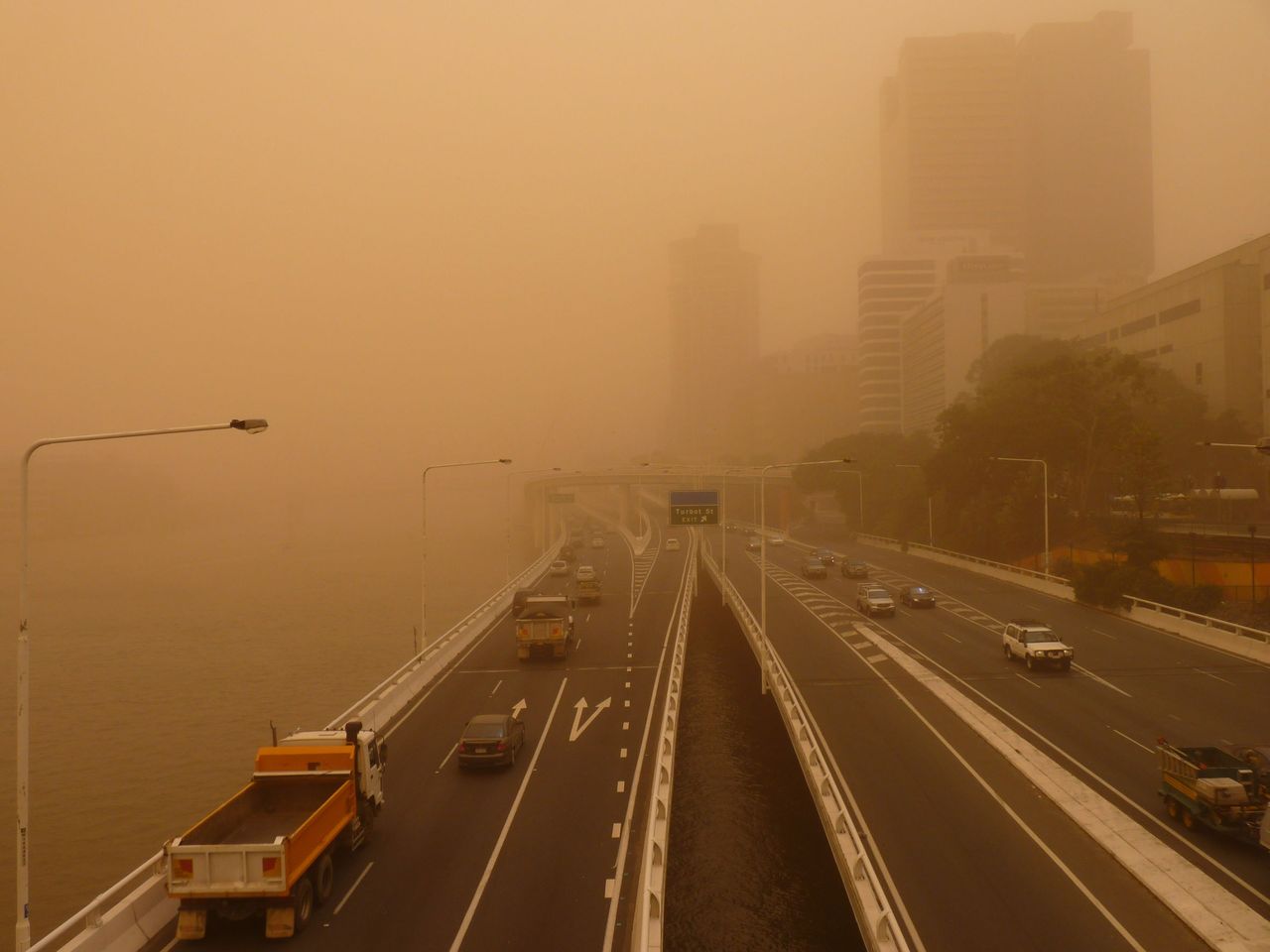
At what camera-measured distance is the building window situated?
361ft

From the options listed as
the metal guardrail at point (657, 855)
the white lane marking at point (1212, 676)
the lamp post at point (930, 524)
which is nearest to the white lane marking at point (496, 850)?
the metal guardrail at point (657, 855)

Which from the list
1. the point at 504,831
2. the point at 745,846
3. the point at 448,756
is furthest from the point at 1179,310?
the point at 504,831

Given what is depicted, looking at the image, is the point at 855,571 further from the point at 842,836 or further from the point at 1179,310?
the point at 1179,310

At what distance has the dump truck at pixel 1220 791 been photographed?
73.2 ft

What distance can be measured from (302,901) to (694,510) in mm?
47788

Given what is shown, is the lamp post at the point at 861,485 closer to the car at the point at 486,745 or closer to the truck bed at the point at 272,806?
the car at the point at 486,745

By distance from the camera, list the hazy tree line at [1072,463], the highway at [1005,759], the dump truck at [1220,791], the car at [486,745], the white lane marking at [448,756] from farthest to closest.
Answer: the hazy tree line at [1072,463], the white lane marking at [448,756], the car at [486,745], the dump truck at [1220,791], the highway at [1005,759]

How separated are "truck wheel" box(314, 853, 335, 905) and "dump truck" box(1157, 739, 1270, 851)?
19.8 meters

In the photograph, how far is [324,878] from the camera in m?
19.9

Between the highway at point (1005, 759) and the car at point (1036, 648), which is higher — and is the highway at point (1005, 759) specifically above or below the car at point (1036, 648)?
below

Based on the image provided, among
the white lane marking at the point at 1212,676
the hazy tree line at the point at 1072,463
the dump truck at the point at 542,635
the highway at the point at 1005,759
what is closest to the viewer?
the highway at the point at 1005,759

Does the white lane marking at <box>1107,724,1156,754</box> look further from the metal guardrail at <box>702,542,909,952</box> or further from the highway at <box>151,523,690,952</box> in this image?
the highway at <box>151,523,690,952</box>

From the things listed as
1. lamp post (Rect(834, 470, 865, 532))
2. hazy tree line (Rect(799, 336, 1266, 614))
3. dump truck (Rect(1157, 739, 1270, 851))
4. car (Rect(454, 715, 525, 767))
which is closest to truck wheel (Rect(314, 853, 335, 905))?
car (Rect(454, 715, 525, 767))

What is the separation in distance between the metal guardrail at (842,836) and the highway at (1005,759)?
0.93m
